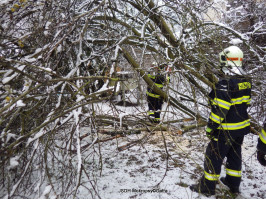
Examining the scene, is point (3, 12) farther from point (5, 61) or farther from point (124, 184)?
point (124, 184)

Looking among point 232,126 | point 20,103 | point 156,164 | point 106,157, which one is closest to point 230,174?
point 232,126

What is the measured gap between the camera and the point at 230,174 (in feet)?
8.39

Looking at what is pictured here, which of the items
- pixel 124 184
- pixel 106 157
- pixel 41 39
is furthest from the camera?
pixel 106 157

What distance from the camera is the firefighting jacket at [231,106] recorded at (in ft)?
7.60

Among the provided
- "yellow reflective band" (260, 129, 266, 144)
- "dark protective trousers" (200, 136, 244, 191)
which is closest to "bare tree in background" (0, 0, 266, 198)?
"dark protective trousers" (200, 136, 244, 191)

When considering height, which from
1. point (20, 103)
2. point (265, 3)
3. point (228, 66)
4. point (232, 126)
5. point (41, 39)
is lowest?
point (232, 126)

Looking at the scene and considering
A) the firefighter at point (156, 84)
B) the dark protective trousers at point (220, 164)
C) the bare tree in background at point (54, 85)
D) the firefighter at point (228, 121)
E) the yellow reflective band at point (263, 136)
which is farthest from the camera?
the firefighter at point (156, 84)

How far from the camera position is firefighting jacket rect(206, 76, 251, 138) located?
2.32 meters

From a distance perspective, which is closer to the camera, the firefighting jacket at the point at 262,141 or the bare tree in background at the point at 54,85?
the bare tree in background at the point at 54,85

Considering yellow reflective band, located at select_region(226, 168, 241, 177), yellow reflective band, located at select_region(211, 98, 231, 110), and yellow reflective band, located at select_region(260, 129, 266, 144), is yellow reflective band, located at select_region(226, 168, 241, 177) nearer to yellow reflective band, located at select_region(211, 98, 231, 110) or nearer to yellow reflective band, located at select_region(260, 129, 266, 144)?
yellow reflective band, located at select_region(260, 129, 266, 144)

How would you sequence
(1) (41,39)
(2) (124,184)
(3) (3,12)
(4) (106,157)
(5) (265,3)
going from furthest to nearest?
(5) (265,3) < (4) (106,157) < (2) (124,184) < (1) (41,39) < (3) (3,12)

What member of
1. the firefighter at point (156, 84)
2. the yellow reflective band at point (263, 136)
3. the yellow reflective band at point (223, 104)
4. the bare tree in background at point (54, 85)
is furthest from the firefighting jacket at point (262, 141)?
the firefighter at point (156, 84)

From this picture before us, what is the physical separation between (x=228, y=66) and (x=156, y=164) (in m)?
1.87

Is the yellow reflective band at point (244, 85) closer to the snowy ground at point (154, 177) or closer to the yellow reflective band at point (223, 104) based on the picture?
the yellow reflective band at point (223, 104)
